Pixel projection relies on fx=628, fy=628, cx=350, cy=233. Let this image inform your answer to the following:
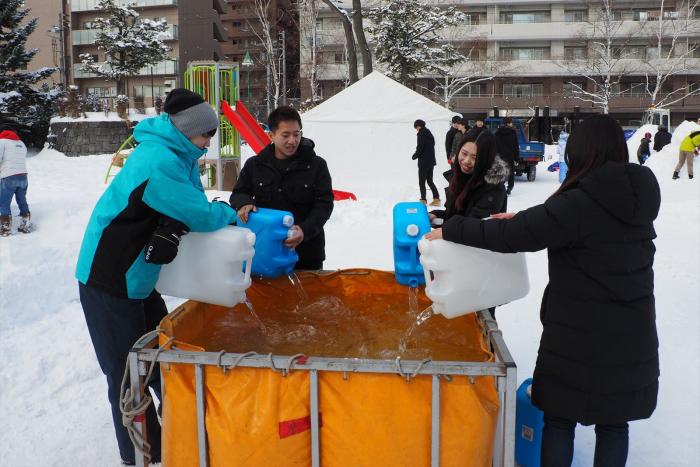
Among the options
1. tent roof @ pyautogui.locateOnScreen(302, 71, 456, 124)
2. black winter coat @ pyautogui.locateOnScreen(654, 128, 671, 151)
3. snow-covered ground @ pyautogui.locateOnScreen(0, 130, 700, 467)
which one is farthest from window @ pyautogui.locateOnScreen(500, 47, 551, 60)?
snow-covered ground @ pyautogui.locateOnScreen(0, 130, 700, 467)

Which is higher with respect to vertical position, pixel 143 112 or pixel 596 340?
pixel 143 112

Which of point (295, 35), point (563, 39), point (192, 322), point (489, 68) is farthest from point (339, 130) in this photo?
point (295, 35)

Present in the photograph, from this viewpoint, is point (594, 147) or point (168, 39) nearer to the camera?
point (594, 147)

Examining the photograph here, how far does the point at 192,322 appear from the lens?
9.74ft

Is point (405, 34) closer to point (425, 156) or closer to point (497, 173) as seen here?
point (425, 156)

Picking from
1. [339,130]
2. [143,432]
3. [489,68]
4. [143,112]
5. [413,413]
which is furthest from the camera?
[489,68]

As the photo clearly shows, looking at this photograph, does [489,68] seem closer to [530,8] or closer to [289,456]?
[530,8]

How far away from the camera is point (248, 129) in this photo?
37.9ft

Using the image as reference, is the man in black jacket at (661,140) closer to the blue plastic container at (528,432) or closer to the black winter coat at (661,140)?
the black winter coat at (661,140)

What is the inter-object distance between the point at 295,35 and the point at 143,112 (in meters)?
28.4

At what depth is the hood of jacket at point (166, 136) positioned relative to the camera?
2.56 m

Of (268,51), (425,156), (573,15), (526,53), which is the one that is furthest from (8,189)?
(573,15)

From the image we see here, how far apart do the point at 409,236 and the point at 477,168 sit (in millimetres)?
503

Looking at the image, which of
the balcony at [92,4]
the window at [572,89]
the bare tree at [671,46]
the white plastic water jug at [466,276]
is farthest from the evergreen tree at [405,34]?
the white plastic water jug at [466,276]
